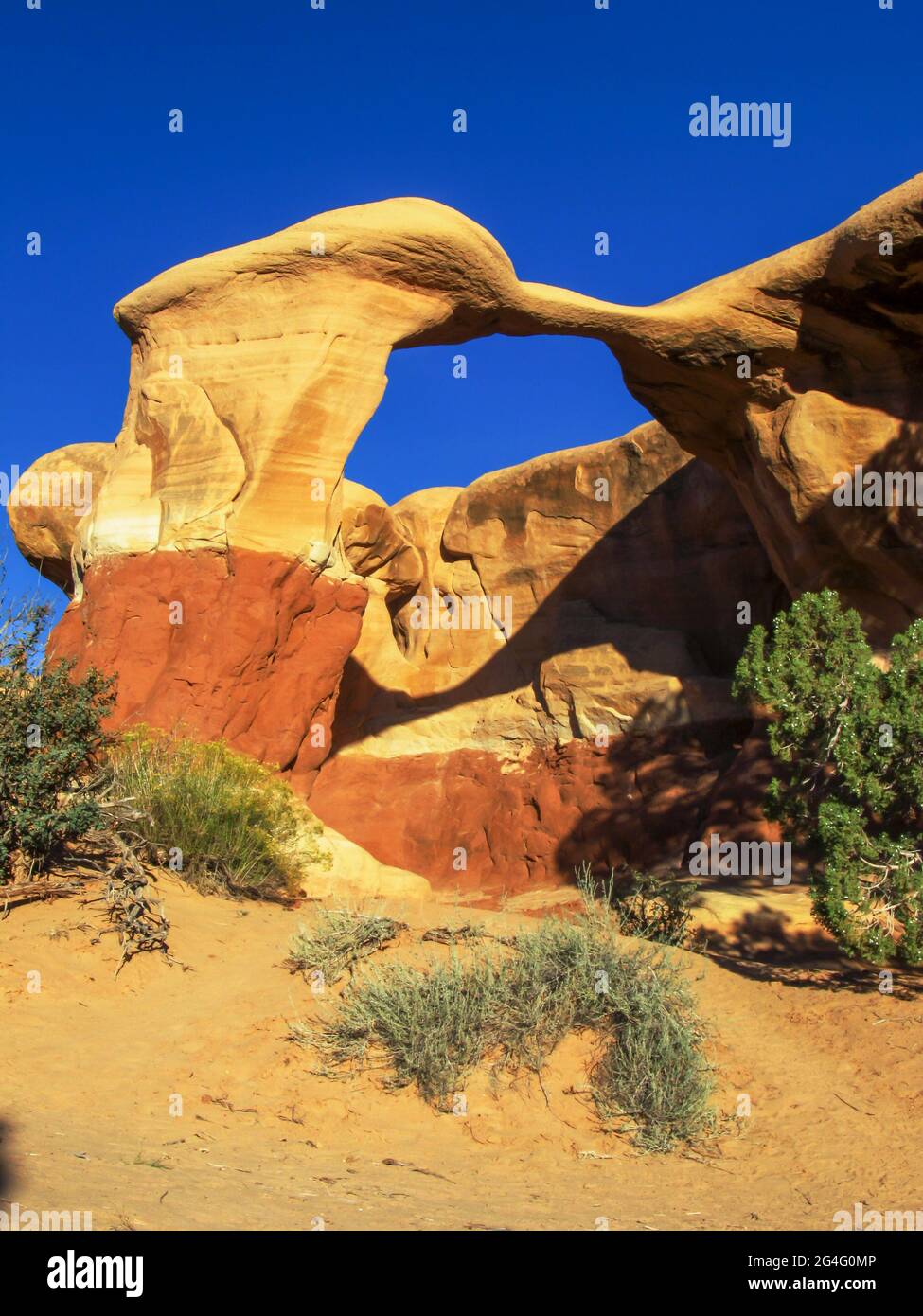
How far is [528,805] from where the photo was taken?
2019 centimetres

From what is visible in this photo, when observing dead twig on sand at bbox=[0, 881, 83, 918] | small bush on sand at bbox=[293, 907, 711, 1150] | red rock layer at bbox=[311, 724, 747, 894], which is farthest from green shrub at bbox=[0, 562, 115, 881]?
red rock layer at bbox=[311, 724, 747, 894]

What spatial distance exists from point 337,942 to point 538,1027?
58.0 inches

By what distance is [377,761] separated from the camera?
21203mm

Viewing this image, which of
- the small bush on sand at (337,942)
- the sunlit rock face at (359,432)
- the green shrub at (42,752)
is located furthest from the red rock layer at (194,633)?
the small bush on sand at (337,942)

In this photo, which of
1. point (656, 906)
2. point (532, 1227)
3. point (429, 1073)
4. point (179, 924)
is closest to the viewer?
point (532, 1227)

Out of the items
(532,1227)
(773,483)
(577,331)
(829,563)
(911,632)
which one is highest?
(577,331)

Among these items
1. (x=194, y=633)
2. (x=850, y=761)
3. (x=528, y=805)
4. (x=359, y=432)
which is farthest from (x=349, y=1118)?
(x=528, y=805)

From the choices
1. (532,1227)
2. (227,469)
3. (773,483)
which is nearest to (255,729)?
(227,469)

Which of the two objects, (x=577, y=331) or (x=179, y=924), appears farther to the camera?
(x=577, y=331)

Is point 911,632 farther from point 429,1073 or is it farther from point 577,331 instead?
point 577,331

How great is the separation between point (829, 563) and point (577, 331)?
449 centimetres

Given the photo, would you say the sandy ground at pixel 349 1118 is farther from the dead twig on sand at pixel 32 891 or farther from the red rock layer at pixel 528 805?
the red rock layer at pixel 528 805

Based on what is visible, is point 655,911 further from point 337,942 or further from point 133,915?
point 133,915

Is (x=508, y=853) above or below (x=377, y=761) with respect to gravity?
below
